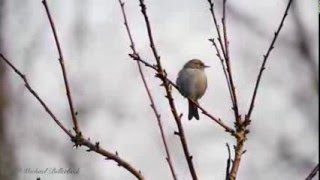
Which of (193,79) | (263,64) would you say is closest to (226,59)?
(263,64)

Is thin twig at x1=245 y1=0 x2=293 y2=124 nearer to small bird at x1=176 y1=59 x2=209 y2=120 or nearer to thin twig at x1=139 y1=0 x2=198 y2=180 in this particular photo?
thin twig at x1=139 y1=0 x2=198 y2=180

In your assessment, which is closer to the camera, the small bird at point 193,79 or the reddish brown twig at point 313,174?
the reddish brown twig at point 313,174

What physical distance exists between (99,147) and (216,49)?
2.83ft

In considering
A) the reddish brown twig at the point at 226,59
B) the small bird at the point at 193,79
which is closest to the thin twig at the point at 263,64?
the reddish brown twig at the point at 226,59

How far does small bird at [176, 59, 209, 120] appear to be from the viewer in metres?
6.88

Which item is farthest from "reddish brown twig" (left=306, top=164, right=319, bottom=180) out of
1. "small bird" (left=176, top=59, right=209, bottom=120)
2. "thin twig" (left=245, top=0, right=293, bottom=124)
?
"small bird" (left=176, top=59, right=209, bottom=120)

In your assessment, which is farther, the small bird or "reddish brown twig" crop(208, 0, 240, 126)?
the small bird

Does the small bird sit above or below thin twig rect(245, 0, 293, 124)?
above

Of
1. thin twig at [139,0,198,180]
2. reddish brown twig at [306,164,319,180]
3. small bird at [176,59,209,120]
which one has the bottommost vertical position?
reddish brown twig at [306,164,319,180]

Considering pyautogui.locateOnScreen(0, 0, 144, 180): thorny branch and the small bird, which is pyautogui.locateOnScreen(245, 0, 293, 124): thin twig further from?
the small bird

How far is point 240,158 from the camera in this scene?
92.8 inches

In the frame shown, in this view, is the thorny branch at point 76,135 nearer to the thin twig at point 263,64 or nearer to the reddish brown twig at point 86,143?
the reddish brown twig at point 86,143

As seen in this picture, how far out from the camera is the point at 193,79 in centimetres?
707

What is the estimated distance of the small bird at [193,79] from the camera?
6879 millimetres
